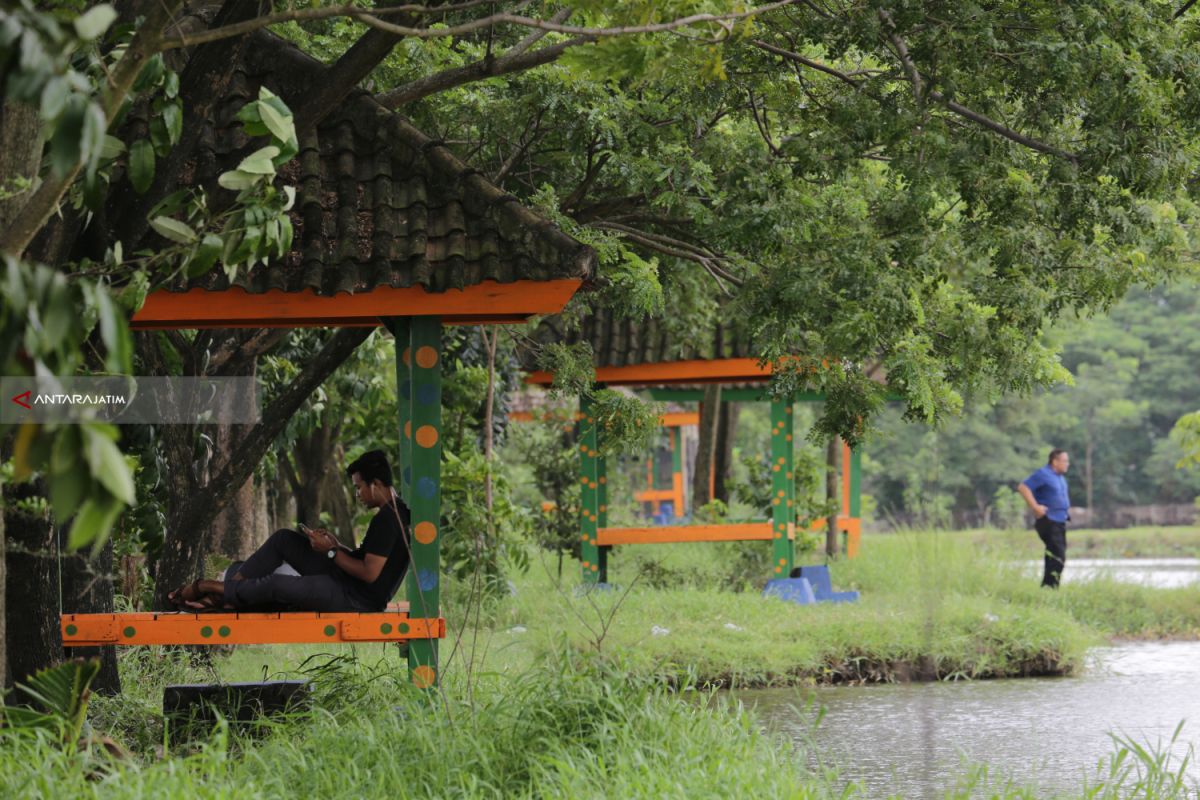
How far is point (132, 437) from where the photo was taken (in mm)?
11539

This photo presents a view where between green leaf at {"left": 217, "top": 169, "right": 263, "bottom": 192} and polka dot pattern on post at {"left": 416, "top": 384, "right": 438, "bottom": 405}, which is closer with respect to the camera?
green leaf at {"left": 217, "top": 169, "right": 263, "bottom": 192}

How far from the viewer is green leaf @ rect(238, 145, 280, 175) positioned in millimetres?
5391

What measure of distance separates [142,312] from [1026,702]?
24.1 feet

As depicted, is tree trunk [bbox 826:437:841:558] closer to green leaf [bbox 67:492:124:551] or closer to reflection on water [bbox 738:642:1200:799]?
reflection on water [bbox 738:642:1200:799]

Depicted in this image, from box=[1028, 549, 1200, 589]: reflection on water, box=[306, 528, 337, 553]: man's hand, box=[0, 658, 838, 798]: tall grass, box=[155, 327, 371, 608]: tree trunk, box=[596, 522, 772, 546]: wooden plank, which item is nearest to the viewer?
box=[0, 658, 838, 798]: tall grass

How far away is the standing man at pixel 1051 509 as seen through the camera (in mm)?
17656

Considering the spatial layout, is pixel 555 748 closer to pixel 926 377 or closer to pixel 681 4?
pixel 681 4

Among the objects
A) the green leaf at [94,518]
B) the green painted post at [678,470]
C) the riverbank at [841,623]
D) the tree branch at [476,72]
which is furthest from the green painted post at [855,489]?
the green leaf at [94,518]

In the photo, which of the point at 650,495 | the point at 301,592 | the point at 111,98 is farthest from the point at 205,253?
the point at 650,495

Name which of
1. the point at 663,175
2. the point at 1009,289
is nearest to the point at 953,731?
the point at 1009,289

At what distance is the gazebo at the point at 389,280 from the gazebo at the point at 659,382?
803 cm

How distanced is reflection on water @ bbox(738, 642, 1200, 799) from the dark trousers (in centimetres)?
304

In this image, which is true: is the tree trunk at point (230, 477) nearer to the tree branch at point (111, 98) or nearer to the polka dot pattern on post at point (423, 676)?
the polka dot pattern on post at point (423, 676)

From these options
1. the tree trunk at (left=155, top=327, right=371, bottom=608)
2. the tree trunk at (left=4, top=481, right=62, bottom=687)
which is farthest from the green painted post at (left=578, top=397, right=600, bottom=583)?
the tree trunk at (left=4, top=481, right=62, bottom=687)
